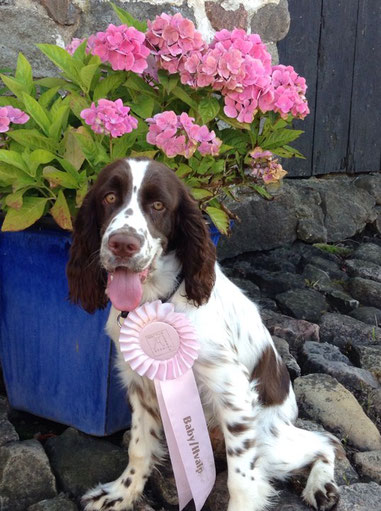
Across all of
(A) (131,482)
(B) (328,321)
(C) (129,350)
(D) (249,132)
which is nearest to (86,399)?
(A) (131,482)

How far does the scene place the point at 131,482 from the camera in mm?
2168

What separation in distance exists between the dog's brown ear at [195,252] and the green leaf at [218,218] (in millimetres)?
362

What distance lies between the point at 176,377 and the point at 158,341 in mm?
125

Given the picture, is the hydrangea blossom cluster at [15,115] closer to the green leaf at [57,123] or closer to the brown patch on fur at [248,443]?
the green leaf at [57,123]

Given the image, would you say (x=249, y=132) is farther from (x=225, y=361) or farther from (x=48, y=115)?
(x=225, y=361)

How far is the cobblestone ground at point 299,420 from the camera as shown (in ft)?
7.09

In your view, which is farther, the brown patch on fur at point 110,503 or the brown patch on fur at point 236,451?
the brown patch on fur at point 110,503

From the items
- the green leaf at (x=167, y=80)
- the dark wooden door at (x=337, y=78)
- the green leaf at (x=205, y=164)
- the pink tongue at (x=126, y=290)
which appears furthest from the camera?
the dark wooden door at (x=337, y=78)

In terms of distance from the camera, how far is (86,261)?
2.09 meters

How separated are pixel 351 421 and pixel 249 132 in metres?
1.23


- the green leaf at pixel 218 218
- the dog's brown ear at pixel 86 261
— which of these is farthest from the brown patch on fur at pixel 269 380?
the dog's brown ear at pixel 86 261

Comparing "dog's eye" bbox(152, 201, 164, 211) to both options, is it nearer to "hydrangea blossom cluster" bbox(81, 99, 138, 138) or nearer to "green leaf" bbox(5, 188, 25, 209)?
"hydrangea blossom cluster" bbox(81, 99, 138, 138)

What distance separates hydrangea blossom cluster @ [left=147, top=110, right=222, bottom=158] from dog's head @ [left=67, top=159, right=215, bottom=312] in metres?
0.21

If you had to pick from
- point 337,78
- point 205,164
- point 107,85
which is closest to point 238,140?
point 205,164
